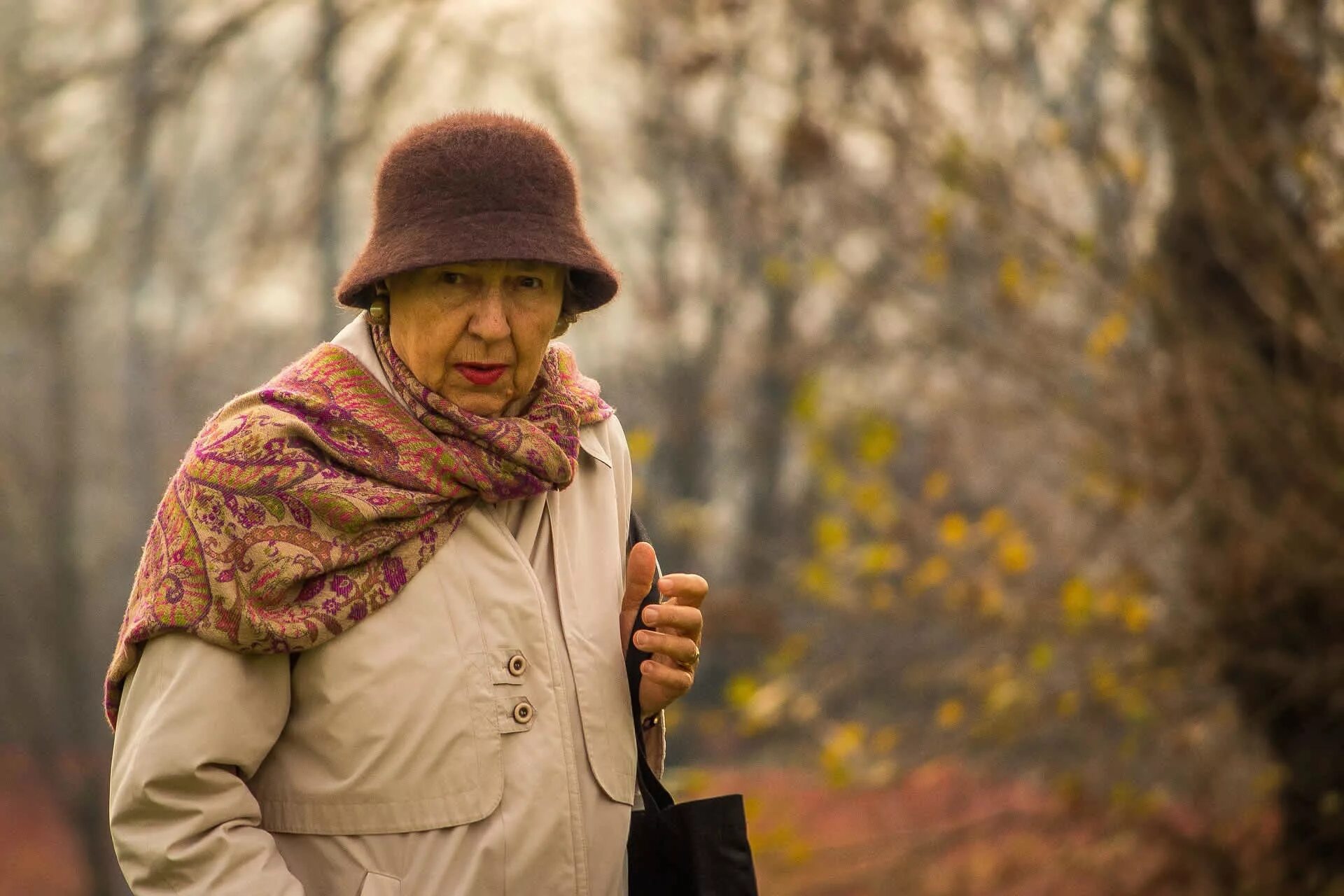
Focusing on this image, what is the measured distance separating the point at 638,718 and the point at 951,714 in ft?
12.0

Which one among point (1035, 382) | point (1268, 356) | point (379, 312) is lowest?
point (379, 312)

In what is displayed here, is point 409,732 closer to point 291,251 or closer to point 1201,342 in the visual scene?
point 1201,342

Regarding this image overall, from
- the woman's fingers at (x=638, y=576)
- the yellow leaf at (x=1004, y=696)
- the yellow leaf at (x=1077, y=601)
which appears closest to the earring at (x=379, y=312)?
the woman's fingers at (x=638, y=576)

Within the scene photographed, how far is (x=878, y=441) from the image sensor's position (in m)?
5.82

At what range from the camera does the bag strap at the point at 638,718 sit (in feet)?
8.14

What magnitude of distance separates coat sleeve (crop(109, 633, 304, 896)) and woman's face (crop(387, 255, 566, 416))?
526 millimetres

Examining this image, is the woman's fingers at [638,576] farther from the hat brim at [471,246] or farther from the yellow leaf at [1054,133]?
the yellow leaf at [1054,133]

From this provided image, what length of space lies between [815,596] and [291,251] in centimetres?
476

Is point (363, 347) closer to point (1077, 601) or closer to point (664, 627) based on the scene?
point (664, 627)

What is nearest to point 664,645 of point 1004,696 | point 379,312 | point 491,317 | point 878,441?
point 491,317

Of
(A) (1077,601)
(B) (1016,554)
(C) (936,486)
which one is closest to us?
(A) (1077,601)

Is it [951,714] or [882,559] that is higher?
[882,559]

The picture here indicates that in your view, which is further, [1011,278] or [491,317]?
[1011,278]

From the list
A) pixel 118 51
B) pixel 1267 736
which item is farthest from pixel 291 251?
A: pixel 1267 736
